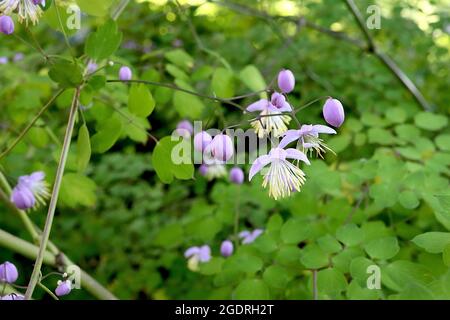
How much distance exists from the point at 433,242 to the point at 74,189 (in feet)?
2.99

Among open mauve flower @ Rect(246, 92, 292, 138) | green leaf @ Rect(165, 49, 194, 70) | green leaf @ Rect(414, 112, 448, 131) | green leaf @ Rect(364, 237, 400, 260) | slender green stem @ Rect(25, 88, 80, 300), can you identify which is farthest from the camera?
green leaf @ Rect(414, 112, 448, 131)

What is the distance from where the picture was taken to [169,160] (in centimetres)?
106

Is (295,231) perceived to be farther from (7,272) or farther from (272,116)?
(7,272)

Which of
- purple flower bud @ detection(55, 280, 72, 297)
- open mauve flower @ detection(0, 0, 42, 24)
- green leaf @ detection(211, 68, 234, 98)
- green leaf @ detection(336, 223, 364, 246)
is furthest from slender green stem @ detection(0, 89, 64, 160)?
green leaf @ detection(336, 223, 364, 246)

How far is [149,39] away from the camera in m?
2.80

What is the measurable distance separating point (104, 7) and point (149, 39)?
1.79m

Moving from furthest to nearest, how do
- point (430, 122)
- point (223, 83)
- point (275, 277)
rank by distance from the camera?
point (430, 122) → point (223, 83) → point (275, 277)

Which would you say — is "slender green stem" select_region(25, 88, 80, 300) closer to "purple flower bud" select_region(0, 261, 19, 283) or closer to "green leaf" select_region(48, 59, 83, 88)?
"green leaf" select_region(48, 59, 83, 88)

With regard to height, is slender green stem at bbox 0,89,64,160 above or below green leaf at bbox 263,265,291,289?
above

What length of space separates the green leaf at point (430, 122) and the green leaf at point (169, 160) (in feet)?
3.41

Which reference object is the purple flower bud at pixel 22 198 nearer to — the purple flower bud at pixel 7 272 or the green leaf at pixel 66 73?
the purple flower bud at pixel 7 272

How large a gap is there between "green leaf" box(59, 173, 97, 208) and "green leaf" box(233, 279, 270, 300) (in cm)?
50

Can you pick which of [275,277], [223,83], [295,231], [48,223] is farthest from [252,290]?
[223,83]

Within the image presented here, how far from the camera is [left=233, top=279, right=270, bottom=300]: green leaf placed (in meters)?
1.23
